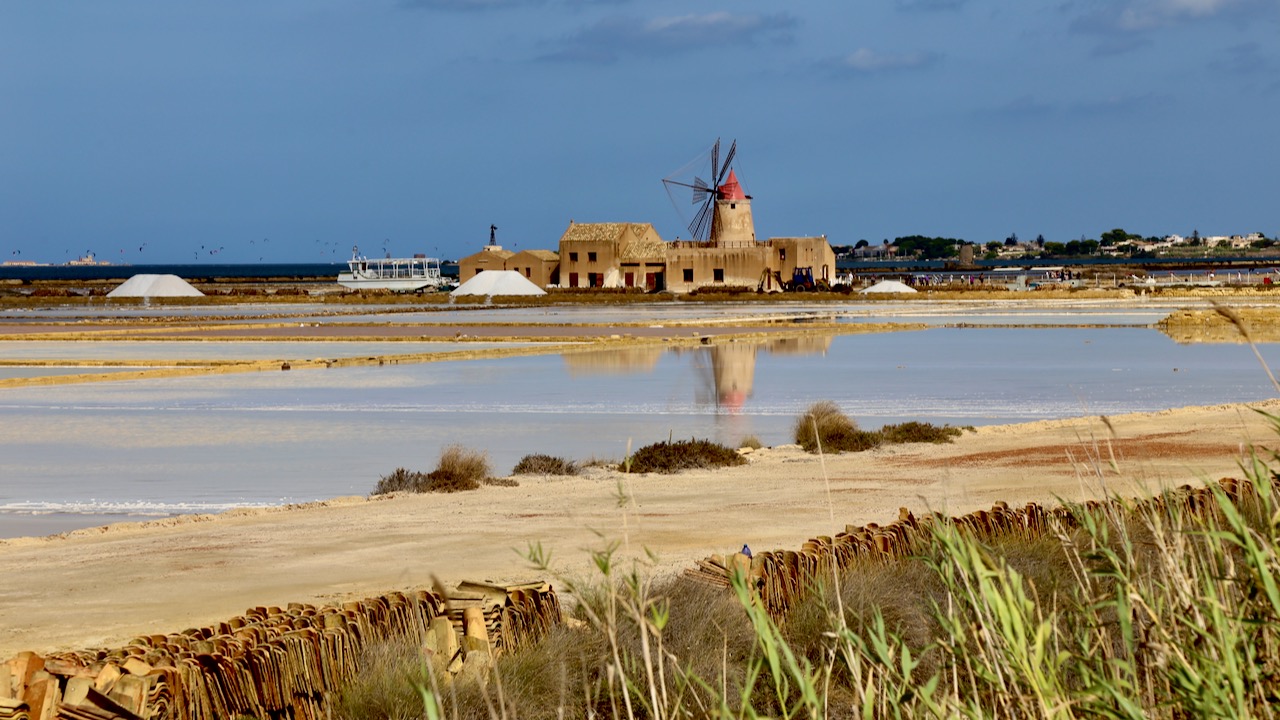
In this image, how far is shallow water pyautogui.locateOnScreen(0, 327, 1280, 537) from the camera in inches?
366

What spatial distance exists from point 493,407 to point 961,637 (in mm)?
11849

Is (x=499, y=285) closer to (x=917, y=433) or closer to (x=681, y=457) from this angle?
(x=917, y=433)

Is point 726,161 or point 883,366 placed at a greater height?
point 726,161

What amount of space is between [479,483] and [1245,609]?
6.43 metres

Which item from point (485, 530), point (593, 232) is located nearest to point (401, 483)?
point (485, 530)

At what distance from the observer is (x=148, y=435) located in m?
11.6

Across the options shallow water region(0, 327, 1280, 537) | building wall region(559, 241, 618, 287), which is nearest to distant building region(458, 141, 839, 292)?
building wall region(559, 241, 618, 287)

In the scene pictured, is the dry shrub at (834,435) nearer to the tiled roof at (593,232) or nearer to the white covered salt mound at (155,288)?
the tiled roof at (593,232)

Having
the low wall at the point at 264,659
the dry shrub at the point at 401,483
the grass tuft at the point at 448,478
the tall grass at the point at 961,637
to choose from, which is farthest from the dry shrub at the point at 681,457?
the low wall at the point at 264,659

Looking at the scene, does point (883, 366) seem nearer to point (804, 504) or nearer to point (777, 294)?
point (804, 504)

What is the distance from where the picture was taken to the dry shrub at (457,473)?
839 cm

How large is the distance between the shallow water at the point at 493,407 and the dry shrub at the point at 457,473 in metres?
0.49

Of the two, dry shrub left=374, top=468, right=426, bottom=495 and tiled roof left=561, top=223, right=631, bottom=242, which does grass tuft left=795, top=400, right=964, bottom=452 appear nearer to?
dry shrub left=374, top=468, right=426, bottom=495

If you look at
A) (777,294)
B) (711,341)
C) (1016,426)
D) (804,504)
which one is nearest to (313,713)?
(804,504)
